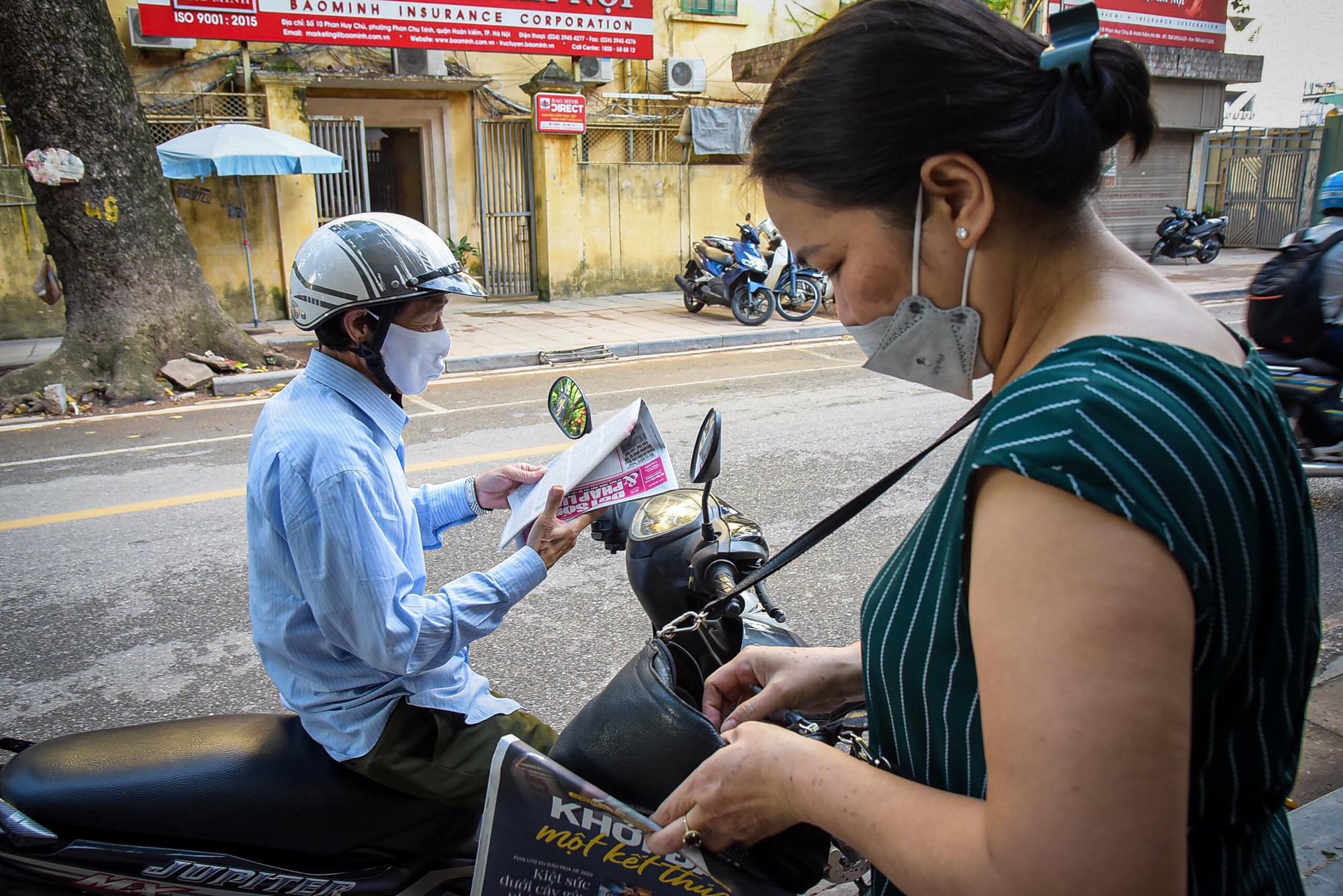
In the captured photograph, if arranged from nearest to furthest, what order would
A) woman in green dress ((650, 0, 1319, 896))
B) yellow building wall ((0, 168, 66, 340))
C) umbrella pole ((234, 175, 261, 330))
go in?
woman in green dress ((650, 0, 1319, 896)) < yellow building wall ((0, 168, 66, 340)) < umbrella pole ((234, 175, 261, 330))

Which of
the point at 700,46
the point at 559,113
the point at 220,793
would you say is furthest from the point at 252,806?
the point at 700,46

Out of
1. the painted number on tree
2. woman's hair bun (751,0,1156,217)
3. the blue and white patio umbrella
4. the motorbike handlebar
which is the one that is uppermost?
the blue and white patio umbrella

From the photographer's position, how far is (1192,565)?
0.75m

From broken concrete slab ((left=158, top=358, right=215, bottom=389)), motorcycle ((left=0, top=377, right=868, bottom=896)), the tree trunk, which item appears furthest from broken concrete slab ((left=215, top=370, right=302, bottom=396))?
motorcycle ((left=0, top=377, right=868, bottom=896))

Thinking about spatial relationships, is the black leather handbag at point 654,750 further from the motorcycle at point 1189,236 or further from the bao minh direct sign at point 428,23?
the motorcycle at point 1189,236

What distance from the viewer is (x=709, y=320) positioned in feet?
41.9

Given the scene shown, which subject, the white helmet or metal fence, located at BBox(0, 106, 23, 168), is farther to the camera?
metal fence, located at BBox(0, 106, 23, 168)

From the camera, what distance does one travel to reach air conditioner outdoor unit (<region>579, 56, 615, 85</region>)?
14586 mm

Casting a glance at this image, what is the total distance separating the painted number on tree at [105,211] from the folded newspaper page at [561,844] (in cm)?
908

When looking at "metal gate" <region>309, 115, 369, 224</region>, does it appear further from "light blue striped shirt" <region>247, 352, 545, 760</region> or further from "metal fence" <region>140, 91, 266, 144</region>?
"light blue striped shirt" <region>247, 352, 545, 760</region>

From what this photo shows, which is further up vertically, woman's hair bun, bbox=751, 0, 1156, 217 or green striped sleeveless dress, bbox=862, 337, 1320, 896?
woman's hair bun, bbox=751, 0, 1156, 217

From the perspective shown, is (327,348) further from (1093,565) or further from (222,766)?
(1093,565)

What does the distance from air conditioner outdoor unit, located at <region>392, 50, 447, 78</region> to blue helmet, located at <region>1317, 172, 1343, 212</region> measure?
11.3 metres

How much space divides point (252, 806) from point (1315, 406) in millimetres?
5102
